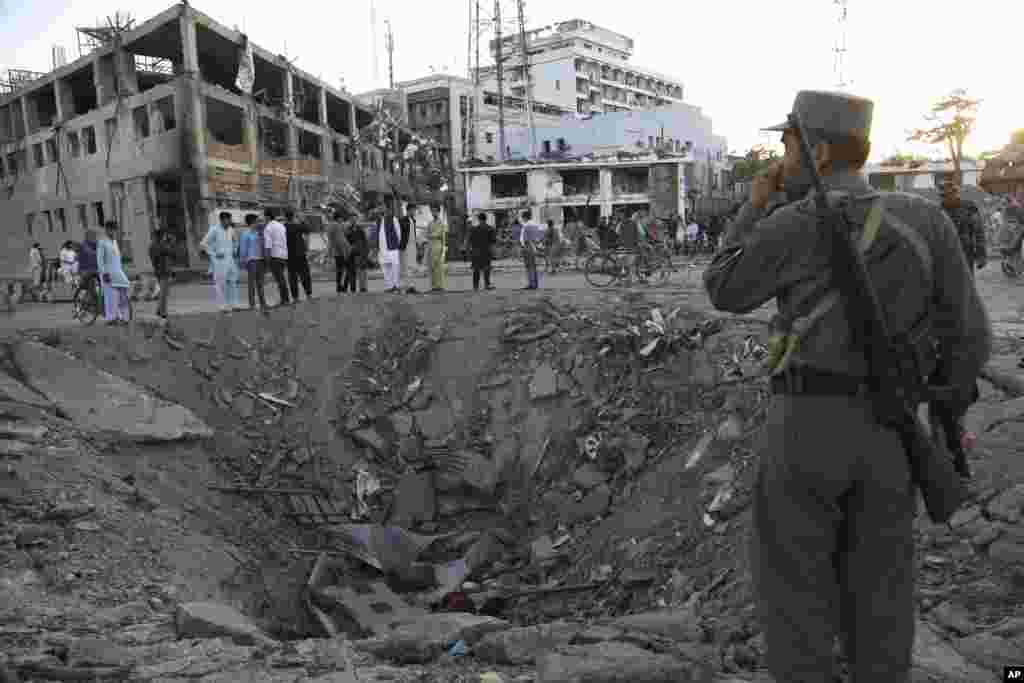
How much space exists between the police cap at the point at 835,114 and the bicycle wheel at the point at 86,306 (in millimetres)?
11747

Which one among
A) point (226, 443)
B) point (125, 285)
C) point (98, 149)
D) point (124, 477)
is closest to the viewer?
point (124, 477)

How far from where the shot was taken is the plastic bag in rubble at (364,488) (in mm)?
8430

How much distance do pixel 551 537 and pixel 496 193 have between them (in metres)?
36.6

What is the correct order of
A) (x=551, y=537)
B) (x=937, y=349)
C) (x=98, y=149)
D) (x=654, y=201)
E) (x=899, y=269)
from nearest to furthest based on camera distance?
1. (x=899, y=269)
2. (x=937, y=349)
3. (x=551, y=537)
4. (x=98, y=149)
5. (x=654, y=201)

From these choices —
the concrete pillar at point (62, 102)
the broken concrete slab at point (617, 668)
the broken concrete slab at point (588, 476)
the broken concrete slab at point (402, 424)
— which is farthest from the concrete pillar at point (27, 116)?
the broken concrete slab at point (617, 668)

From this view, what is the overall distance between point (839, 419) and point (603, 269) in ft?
43.9

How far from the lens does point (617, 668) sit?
2.91 m

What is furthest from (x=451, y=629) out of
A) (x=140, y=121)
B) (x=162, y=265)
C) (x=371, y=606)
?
(x=140, y=121)

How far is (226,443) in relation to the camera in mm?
8562

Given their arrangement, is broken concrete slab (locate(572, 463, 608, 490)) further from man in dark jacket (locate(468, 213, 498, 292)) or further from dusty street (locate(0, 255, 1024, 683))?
man in dark jacket (locate(468, 213, 498, 292))

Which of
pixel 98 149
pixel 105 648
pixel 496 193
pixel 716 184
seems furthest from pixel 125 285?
pixel 716 184

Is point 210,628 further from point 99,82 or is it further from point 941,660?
point 99,82

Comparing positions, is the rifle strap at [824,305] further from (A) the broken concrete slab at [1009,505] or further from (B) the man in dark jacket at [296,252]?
(B) the man in dark jacket at [296,252]

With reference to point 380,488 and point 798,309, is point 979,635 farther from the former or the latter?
point 380,488
